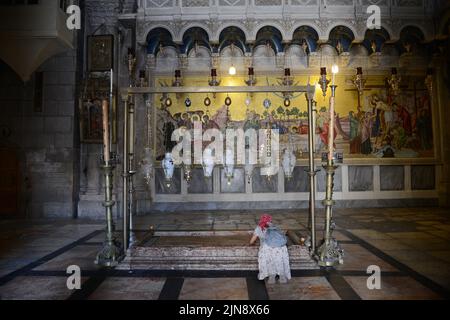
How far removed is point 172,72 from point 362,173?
6131mm

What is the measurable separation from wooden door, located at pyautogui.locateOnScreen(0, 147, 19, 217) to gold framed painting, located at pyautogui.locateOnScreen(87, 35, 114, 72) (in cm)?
A: 291

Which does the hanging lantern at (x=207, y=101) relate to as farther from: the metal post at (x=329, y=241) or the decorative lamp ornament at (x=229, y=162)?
the metal post at (x=329, y=241)

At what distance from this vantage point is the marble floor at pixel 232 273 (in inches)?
137

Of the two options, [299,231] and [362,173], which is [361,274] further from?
[362,173]

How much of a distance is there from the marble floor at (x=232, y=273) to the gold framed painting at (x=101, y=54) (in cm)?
403

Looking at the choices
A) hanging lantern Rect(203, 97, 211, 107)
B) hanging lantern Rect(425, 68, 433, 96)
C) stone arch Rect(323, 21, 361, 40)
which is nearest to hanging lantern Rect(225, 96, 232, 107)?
hanging lantern Rect(203, 97, 211, 107)

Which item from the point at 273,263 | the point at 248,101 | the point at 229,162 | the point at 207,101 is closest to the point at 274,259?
the point at 273,263

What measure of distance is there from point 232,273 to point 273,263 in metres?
0.59

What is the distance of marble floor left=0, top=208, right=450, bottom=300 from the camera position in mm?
3488

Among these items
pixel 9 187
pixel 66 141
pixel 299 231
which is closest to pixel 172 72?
pixel 66 141

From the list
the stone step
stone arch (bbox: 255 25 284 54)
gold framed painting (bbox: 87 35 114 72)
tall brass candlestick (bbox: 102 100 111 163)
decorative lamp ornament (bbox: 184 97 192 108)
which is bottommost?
the stone step

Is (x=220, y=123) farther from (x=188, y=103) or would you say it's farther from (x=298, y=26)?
(x=298, y=26)

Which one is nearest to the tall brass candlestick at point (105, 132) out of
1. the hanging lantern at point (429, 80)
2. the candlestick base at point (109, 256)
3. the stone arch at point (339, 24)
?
the candlestick base at point (109, 256)

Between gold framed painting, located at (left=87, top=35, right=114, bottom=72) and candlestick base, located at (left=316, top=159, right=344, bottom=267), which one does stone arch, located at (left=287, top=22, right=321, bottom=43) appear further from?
candlestick base, located at (left=316, top=159, right=344, bottom=267)
